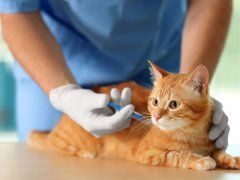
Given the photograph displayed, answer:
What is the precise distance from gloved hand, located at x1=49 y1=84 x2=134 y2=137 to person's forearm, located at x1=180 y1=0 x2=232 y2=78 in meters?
0.28

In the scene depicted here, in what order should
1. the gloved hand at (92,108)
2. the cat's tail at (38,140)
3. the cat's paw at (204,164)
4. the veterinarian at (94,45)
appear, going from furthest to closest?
1. the cat's tail at (38,140)
2. the veterinarian at (94,45)
3. the gloved hand at (92,108)
4. the cat's paw at (204,164)

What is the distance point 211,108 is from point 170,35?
60cm

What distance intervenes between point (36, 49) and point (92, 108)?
0.29 metres

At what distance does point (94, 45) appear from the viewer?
5.51ft

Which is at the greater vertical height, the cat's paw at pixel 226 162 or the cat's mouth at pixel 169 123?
the cat's mouth at pixel 169 123

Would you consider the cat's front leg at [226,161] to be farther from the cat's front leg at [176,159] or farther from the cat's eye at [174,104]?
the cat's eye at [174,104]

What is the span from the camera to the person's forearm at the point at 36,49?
1.45 meters

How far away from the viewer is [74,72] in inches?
67.1

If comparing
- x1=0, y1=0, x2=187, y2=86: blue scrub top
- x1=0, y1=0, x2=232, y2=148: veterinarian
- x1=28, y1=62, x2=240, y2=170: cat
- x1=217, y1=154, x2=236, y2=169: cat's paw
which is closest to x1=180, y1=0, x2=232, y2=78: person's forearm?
x1=0, y1=0, x2=232, y2=148: veterinarian

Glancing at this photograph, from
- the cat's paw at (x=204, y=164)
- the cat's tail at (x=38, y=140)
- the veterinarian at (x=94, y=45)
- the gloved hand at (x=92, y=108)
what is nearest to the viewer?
the cat's paw at (x=204, y=164)

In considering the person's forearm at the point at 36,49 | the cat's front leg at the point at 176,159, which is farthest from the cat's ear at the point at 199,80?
the person's forearm at the point at 36,49

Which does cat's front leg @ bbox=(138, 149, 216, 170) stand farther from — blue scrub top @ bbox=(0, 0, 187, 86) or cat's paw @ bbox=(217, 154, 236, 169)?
blue scrub top @ bbox=(0, 0, 187, 86)

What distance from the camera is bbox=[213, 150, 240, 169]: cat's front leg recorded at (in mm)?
1157

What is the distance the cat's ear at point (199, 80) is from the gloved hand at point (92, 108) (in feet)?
0.54
